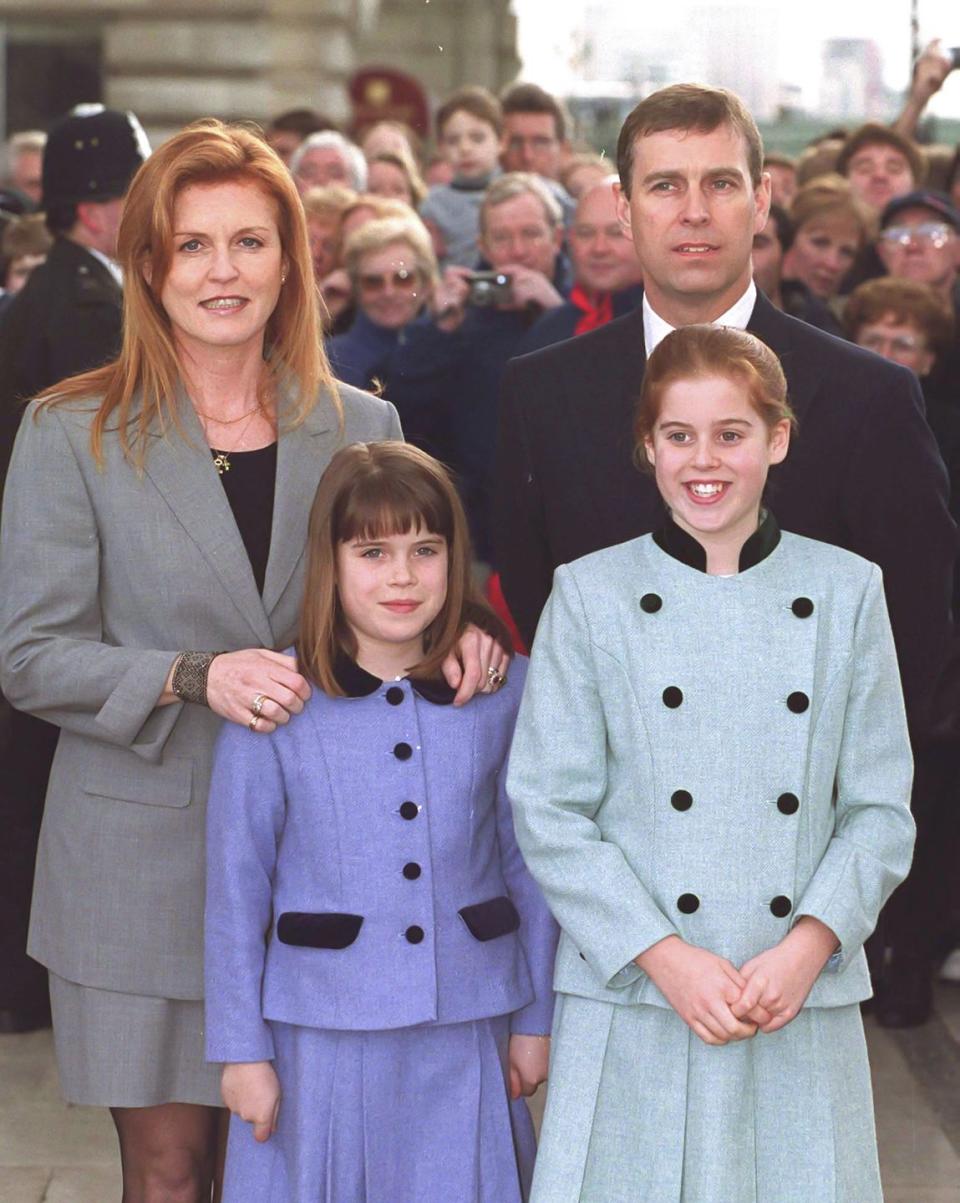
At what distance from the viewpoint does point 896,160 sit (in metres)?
8.34

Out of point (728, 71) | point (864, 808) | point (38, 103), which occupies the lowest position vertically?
point (38, 103)

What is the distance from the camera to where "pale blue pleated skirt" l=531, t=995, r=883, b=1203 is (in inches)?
112

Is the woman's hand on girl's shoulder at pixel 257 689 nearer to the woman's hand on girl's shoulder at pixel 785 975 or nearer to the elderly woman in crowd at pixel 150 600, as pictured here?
the elderly woman in crowd at pixel 150 600

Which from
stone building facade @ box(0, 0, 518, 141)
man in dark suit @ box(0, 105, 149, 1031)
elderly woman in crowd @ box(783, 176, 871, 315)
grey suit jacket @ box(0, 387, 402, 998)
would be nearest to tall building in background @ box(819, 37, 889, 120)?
stone building facade @ box(0, 0, 518, 141)

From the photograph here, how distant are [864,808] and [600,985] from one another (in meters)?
0.42

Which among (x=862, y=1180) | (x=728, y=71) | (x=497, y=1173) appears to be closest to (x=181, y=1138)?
(x=497, y=1173)

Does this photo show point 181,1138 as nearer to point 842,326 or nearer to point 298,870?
point 298,870

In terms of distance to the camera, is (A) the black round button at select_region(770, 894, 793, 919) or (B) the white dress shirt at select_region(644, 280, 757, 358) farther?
(B) the white dress shirt at select_region(644, 280, 757, 358)

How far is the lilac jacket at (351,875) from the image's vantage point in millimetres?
3010

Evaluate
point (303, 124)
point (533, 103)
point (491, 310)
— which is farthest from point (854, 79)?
point (491, 310)

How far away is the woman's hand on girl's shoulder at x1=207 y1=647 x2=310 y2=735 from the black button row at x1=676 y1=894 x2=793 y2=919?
0.58 m

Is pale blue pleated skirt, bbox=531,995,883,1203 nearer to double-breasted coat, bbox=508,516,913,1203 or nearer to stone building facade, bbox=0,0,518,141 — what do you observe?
double-breasted coat, bbox=508,516,913,1203

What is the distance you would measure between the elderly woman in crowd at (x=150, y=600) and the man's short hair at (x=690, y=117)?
0.51 meters

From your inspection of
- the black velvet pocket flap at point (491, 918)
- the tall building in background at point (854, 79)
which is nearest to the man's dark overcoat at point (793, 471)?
the black velvet pocket flap at point (491, 918)
